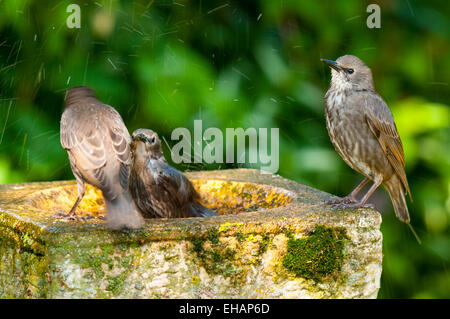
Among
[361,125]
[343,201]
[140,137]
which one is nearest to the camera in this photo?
[343,201]

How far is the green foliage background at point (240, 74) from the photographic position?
16.9 ft

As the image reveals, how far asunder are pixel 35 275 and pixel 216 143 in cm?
223

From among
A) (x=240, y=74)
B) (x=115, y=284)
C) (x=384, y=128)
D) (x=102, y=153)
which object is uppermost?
(x=240, y=74)

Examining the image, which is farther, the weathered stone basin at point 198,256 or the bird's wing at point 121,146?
the bird's wing at point 121,146

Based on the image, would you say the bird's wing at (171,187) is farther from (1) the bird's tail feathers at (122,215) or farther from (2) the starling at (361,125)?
(2) the starling at (361,125)

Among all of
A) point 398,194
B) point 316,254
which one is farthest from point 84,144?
point 398,194

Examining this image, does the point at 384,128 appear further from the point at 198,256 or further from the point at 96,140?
the point at 96,140

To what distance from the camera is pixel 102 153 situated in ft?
12.7

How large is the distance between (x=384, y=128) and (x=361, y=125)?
0.15m

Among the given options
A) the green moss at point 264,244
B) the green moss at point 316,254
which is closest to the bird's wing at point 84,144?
the green moss at point 264,244

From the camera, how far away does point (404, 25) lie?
5.34m

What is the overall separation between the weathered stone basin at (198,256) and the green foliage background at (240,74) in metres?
1.40

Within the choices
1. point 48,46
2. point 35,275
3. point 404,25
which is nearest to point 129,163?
point 35,275

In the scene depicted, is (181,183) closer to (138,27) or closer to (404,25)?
(138,27)
